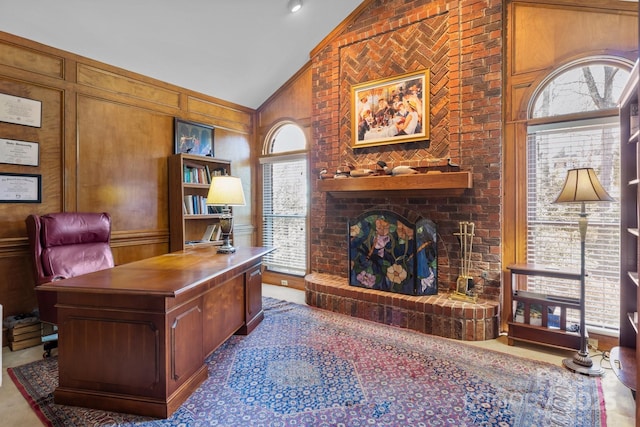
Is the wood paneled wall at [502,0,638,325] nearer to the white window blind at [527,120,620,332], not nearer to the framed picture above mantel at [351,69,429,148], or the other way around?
the white window blind at [527,120,620,332]

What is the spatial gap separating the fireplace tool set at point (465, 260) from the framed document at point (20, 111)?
13.6 feet

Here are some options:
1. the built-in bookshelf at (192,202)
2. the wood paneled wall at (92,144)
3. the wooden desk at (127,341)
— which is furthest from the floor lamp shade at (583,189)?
the wood paneled wall at (92,144)

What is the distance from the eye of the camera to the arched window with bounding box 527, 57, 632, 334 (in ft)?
8.97

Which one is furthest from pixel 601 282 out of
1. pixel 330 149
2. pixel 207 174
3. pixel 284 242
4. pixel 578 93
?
pixel 207 174

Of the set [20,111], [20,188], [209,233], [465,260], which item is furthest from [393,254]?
[20,111]

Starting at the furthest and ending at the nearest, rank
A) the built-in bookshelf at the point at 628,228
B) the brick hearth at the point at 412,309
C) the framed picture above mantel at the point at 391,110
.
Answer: the framed picture above mantel at the point at 391,110
the brick hearth at the point at 412,309
the built-in bookshelf at the point at 628,228

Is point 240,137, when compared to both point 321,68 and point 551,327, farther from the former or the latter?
point 551,327

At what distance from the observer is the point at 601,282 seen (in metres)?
2.79

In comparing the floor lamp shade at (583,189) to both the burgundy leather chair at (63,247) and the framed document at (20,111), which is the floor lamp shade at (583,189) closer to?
the burgundy leather chair at (63,247)

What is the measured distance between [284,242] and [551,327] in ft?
11.1

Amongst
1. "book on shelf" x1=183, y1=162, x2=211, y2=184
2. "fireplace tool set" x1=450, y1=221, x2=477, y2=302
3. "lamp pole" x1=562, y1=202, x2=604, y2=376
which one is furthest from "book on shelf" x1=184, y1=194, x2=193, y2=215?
"lamp pole" x1=562, y1=202, x2=604, y2=376

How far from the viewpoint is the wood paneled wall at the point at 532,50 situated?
2680mm

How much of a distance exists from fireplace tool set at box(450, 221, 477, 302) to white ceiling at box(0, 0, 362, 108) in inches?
115

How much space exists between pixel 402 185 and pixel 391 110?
37.7 inches
